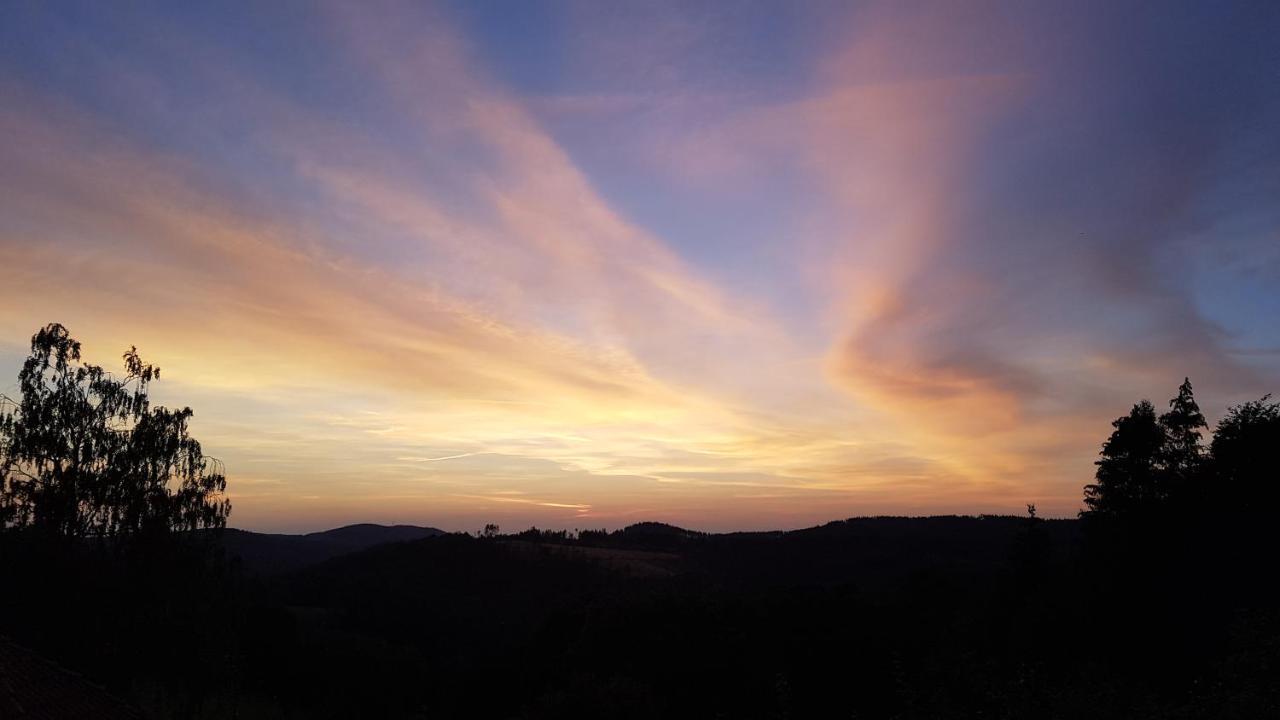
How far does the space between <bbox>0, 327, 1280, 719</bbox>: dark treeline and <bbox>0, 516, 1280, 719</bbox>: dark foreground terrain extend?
0.41 feet

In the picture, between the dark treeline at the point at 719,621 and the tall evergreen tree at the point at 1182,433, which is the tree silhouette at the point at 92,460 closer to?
the dark treeline at the point at 719,621

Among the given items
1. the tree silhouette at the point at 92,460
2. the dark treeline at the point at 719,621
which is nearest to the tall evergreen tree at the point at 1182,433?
the dark treeline at the point at 719,621

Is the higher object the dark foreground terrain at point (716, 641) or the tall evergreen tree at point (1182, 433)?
the tall evergreen tree at point (1182, 433)

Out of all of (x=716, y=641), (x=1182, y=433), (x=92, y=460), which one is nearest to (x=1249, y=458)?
(x=1182, y=433)

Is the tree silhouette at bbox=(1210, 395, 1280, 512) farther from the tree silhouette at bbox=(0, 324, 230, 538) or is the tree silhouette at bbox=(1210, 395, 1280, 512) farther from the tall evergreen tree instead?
the tree silhouette at bbox=(0, 324, 230, 538)

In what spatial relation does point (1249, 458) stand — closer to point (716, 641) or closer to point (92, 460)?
point (716, 641)

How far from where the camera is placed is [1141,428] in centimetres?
5038

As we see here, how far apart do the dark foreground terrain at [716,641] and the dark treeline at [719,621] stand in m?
0.12

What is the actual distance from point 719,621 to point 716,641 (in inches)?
211

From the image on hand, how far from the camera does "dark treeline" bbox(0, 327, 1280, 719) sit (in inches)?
1081

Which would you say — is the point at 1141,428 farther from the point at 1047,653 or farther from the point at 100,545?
the point at 100,545

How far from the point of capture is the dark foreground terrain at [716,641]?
877 inches

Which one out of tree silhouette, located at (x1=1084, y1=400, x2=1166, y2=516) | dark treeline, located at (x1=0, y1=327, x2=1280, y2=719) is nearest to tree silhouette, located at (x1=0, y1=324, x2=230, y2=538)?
dark treeline, located at (x1=0, y1=327, x2=1280, y2=719)

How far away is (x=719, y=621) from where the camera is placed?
61.4m
